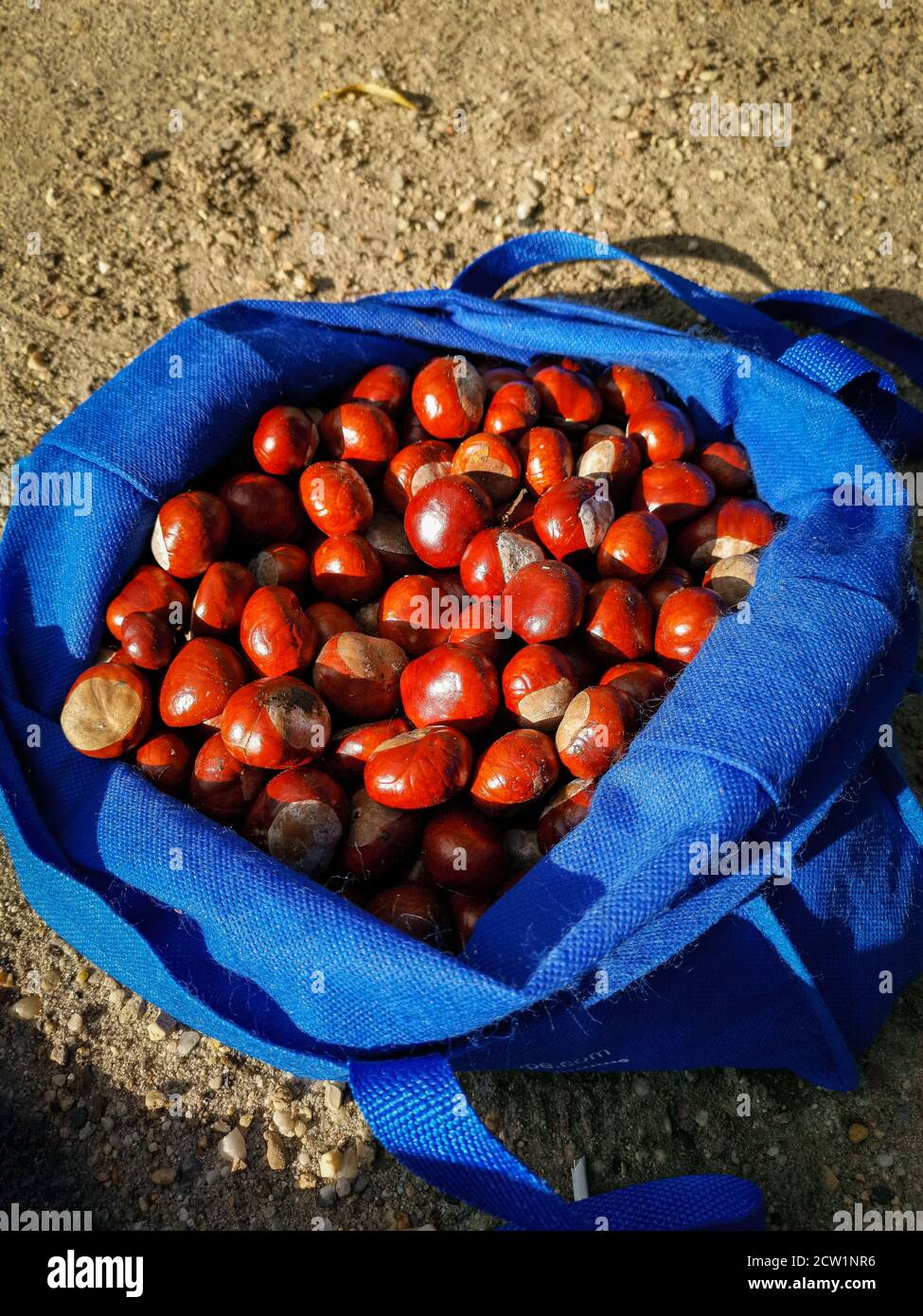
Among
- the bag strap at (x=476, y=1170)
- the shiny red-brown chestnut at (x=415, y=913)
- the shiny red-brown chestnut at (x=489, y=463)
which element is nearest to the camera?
the bag strap at (x=476, y=1170)

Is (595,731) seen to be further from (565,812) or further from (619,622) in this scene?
(619,622)

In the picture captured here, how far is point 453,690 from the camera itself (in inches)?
94.2

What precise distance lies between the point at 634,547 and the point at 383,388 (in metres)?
0.93

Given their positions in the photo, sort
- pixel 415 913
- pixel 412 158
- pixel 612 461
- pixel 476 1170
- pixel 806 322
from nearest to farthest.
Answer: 1. pixel 476 1170
2. pixel 415 913
3. pixel 612 461
4. pixel 806 322
5. pixel 412 158

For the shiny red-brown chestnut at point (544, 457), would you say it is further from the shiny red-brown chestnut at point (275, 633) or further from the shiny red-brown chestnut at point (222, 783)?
the shiny red-brown chestnut at point (222, 783)

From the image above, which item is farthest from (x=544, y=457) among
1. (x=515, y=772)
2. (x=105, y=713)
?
(x=105, y=713)

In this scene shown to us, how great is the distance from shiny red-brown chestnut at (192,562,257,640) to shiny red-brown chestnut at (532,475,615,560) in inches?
32.1

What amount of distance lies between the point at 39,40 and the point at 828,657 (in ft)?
14.3

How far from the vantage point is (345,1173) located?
245 cm

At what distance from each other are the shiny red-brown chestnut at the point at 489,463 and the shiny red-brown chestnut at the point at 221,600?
678mm

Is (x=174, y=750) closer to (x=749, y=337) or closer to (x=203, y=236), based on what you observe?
(x=749, y=337)

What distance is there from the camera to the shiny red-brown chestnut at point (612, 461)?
2809 mm

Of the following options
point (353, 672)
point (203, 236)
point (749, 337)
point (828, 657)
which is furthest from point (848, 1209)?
point (203, 236)

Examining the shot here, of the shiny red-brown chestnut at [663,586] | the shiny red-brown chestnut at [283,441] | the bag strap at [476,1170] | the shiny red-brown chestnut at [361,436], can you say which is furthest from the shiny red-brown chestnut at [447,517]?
the bag strap at [476,1170]
